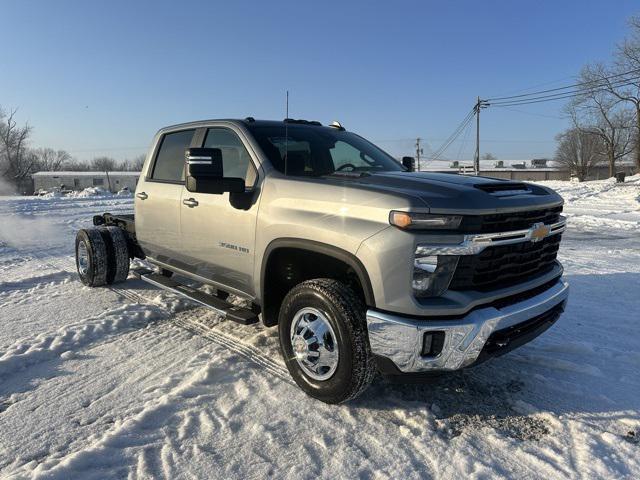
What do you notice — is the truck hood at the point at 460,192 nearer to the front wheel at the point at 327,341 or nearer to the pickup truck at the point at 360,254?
the pickup truck at the point at 360,254

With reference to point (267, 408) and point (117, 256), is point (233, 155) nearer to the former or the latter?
point (267, 408)

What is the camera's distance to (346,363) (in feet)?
9.45

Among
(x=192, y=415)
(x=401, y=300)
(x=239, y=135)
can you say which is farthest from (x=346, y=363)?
(x=239, y=135)

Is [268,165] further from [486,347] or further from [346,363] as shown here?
[486,347]

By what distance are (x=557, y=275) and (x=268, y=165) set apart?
2.33 metres

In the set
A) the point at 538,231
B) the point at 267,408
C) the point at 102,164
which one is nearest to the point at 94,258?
the point at 267,408

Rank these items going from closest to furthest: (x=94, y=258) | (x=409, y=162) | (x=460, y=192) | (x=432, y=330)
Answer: (x=432, y=330) < (x=460, y=192) < (x=409, y=162) < (x=94, y=258)

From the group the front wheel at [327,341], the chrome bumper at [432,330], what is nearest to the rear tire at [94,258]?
the front wheel at [327,341]

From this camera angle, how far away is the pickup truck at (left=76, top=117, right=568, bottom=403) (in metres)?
2.64

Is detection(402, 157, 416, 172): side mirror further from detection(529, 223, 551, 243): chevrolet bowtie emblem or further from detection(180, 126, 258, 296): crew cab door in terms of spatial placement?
detection(529, 223, 551, 243): chevrolet bowtie emblem

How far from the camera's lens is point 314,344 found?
3.12m

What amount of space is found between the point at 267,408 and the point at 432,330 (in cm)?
125

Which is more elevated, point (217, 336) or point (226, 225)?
point (226, 225)

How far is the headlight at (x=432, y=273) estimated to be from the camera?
2.62 m
